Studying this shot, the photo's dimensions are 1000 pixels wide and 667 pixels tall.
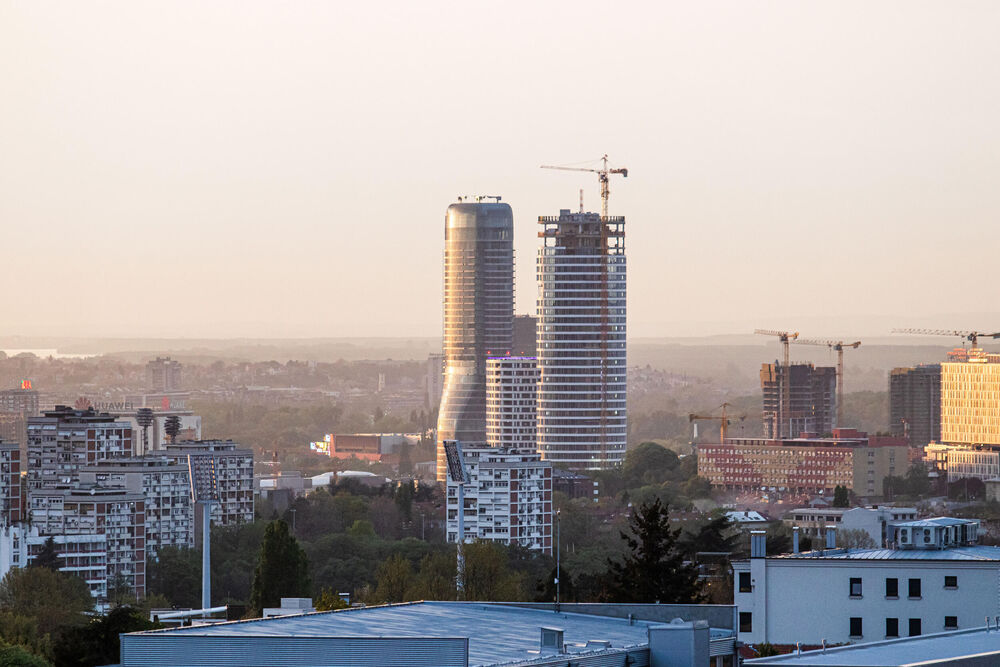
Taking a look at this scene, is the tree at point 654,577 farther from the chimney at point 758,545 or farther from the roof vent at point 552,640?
the roof vent at point 552,640

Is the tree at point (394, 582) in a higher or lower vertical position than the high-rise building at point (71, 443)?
lower

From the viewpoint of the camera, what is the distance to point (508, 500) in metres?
154

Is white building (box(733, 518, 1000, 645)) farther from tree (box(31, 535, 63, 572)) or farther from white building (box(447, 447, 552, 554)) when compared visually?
white building (box(447, 447, 552, 554))

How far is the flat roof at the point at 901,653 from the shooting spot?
30.2m

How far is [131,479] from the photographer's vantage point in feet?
463

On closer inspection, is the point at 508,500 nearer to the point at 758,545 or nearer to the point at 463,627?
the point at 758,545

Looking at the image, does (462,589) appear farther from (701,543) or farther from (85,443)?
(85,443)

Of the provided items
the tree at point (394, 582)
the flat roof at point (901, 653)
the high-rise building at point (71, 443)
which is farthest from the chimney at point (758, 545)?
the high-rise building at point (71, 443)

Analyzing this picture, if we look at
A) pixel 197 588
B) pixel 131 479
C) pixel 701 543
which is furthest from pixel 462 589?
pixel 131 479

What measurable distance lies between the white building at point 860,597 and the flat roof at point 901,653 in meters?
22.3

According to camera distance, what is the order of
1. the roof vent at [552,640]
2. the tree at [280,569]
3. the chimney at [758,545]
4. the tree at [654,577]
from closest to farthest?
the roof vent at [552,640]
the chimney at [758,545]
the tree at [654,577]
the tree at [280,569]

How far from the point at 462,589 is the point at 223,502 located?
75.7 meters

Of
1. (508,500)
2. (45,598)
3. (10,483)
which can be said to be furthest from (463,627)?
(508,500)

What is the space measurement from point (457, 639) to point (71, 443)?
133 m
